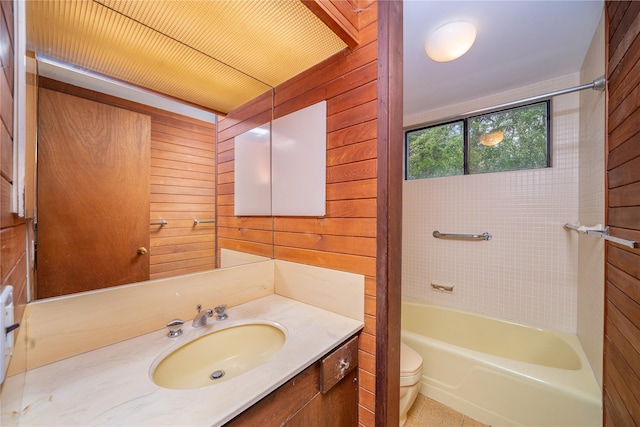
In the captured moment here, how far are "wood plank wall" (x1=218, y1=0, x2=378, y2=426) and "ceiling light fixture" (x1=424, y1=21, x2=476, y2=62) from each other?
1.70ft

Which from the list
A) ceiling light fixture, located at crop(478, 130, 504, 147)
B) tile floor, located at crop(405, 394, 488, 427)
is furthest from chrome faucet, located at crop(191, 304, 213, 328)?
ceiling light fixture, located at crop(478, 130, 504, 147)

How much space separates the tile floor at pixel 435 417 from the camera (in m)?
1.56

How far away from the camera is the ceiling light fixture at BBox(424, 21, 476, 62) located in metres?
1.28

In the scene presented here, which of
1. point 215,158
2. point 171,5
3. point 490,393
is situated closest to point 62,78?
point 171,5

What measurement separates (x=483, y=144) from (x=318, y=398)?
2432 millimetres

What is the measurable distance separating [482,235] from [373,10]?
6.44 ft

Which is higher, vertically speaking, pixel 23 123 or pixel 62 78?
pixel 62 78

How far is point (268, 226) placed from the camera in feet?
4.86

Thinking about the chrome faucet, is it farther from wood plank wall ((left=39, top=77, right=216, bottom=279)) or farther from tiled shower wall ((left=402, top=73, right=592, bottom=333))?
tiled shower wall ((left=402, top=73, right=592, bottom=333))

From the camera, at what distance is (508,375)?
1483mm

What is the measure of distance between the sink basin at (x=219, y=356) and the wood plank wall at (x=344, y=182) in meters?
0.41

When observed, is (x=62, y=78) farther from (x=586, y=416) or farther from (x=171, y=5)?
(x=586, y=416)

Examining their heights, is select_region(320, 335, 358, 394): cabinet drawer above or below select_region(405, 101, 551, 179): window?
below

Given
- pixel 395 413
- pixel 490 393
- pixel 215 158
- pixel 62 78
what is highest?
pixel 62 78
